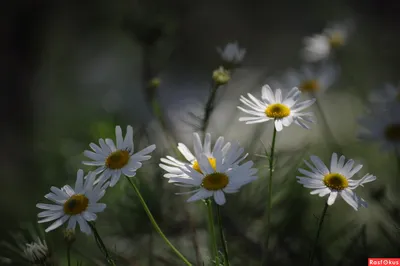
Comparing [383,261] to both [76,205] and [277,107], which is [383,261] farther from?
[76,205]

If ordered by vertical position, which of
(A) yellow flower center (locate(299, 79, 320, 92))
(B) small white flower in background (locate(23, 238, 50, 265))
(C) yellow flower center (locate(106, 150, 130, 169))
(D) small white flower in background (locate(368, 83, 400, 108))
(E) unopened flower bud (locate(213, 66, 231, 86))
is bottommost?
(B) small white flower in background (locate(23, 238, 50, 265))

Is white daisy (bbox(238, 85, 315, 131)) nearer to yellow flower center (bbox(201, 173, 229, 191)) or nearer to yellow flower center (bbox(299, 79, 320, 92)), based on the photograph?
yellow flower center (bbox(201, 173, 229, 191))

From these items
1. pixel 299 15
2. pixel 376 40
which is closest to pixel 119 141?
pixel 376 40

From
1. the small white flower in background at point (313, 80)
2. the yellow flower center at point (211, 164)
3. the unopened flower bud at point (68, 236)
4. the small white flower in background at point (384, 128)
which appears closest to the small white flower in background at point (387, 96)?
the small white flower in background at point (384, 128)

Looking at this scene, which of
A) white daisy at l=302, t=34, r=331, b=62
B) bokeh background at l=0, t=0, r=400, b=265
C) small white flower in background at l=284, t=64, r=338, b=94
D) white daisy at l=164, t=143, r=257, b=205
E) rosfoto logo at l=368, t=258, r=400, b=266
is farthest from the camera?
white daisy at l=302, t=34, r=331, b=62

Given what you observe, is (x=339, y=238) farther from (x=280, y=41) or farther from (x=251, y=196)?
(x=280, y=41)

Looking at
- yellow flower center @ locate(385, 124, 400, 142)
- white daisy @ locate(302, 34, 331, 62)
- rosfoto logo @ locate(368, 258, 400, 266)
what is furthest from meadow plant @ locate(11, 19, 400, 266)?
white daisy @ locate(302, 34, 331, 62)

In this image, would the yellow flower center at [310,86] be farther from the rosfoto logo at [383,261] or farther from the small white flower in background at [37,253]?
the small white flower in background at [37,253]

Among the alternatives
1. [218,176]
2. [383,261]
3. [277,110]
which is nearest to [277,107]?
[277,110]
